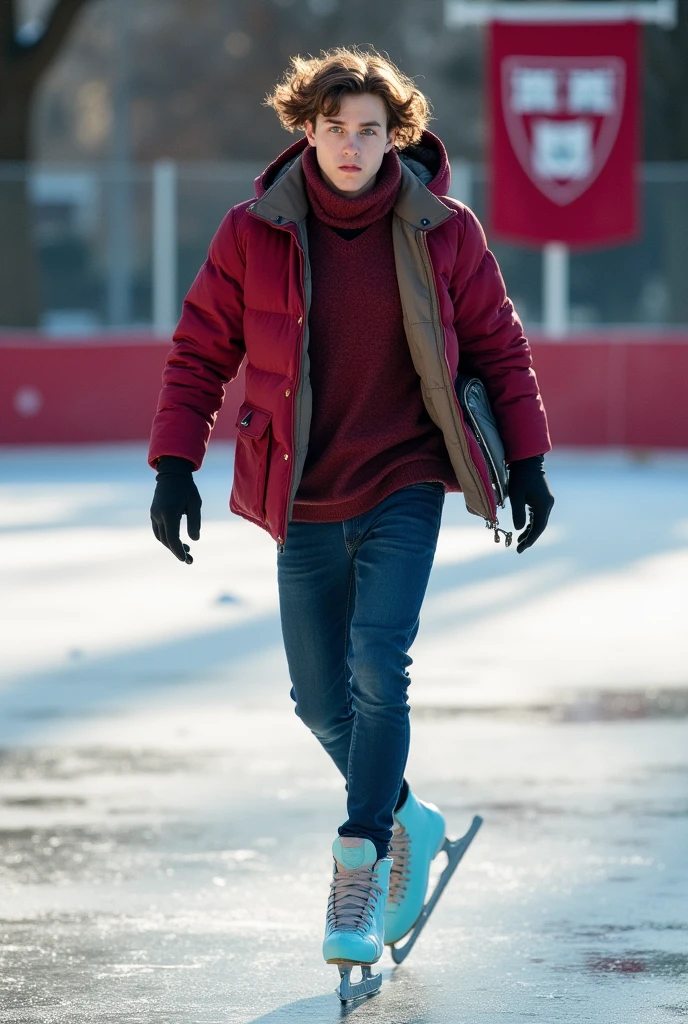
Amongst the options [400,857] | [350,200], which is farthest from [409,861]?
[350,200]

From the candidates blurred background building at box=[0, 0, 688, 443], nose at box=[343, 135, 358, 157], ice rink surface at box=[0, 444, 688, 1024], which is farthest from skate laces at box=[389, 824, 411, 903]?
blurred background building at box=[0, 0, 688, 443]

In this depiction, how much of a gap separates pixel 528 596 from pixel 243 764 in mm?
3484

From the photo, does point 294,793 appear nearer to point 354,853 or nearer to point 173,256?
point 354,853

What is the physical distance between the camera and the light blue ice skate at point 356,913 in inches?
156

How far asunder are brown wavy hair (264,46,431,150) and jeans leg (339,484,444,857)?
748 mm

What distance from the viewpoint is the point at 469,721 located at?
6.86m

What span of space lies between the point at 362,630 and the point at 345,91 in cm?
106

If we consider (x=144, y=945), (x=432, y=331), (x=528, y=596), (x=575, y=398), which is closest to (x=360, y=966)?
(x=144, y=945)

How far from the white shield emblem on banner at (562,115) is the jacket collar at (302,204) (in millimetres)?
13630

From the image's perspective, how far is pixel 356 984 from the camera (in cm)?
402

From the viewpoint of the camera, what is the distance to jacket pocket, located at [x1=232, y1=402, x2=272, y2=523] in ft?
13.7

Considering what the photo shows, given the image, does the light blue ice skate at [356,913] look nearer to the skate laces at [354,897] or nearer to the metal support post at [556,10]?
the skate laces at [354,897]

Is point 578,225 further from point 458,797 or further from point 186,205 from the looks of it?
point 458,797

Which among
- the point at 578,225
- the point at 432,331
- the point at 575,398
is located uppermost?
the point at 432,331
